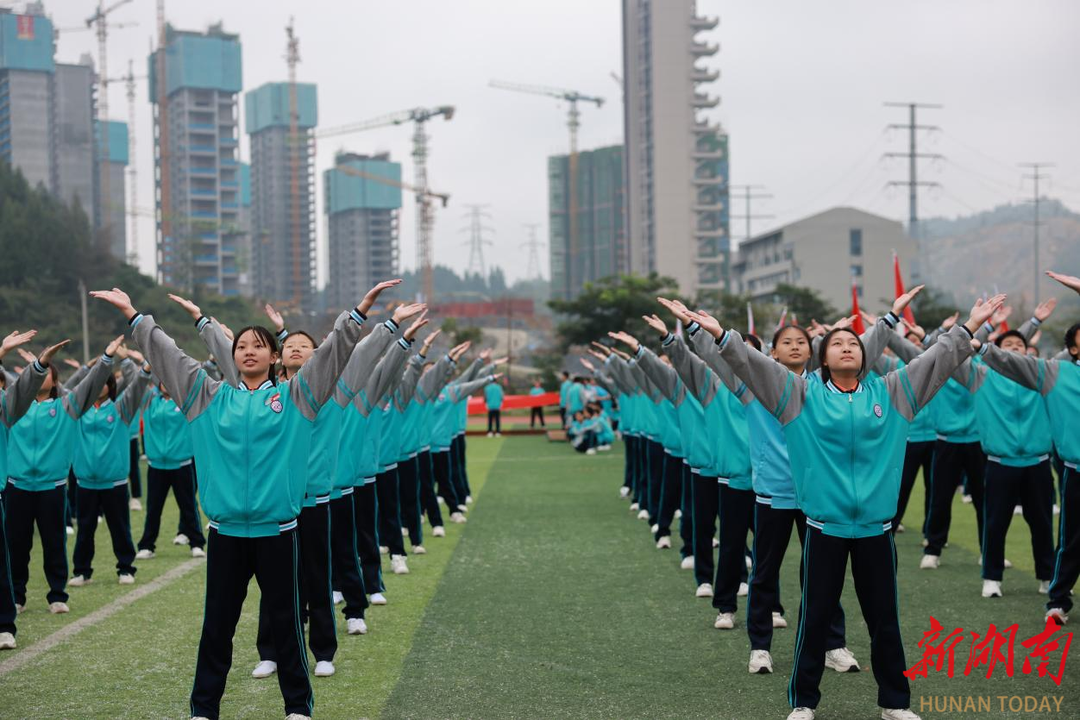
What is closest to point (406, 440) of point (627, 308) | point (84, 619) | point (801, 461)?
point (84, 619)

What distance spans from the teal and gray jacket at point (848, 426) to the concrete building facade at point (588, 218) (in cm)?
14239

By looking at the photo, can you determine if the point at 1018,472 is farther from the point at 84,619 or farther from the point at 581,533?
the point at 84,619

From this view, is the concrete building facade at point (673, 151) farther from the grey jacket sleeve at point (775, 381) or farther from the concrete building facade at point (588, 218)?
the grey jacket sleeve at point (775, 381)

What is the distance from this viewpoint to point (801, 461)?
242 inches

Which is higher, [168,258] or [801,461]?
[168,258]

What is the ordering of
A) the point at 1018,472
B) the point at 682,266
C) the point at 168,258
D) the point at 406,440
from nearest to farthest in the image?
the point at 1018,472, the point at 406,440, the point at 682,266, the point at 168,258

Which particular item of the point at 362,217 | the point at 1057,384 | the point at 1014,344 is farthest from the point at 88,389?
the point at 362,217

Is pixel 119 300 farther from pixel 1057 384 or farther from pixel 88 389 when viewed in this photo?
pixel 1057 384

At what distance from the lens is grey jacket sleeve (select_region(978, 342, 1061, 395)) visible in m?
7.95

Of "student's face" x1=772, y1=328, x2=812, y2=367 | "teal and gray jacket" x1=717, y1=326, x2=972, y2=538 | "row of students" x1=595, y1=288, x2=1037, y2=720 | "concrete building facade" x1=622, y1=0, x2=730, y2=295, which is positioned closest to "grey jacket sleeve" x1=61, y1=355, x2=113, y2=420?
"row of students" x1=595, y1=288, x2=1037, y2=720

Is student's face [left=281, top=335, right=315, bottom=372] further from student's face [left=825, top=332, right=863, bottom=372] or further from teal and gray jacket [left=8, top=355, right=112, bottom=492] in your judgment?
student's face [left=825, top=332, right=863, bottom=372]

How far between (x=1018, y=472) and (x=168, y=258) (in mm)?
123601

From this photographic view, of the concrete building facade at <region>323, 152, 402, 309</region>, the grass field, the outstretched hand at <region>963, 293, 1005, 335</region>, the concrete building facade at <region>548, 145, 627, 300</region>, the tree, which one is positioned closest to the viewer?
the outstretched hand at <region>963, 293, 1005, 335</region>

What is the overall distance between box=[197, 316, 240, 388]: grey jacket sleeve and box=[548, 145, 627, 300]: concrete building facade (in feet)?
466
